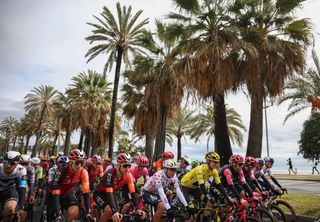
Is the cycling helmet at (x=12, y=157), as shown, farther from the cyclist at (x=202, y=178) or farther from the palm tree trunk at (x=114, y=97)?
the palm tree trunk at (x=114, y=97)

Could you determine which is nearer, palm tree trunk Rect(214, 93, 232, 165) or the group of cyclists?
the group of cyclists

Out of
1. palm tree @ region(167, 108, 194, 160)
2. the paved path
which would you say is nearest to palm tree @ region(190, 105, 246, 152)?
palm tree @ region(167, 108, 194, 160)

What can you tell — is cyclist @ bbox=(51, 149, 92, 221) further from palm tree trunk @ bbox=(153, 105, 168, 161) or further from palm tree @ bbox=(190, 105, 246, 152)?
palm tree @ bbox=(190, 105, 246, 152)

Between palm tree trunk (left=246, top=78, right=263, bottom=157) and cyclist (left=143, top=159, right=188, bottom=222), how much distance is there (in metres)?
9.03

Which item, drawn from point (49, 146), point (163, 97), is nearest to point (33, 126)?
point (49, 146)

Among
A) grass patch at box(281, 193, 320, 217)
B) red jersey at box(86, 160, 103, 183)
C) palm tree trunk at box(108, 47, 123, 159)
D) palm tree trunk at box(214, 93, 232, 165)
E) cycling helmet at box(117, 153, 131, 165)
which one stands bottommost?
grass patch at box(281, 193, 320, 217)

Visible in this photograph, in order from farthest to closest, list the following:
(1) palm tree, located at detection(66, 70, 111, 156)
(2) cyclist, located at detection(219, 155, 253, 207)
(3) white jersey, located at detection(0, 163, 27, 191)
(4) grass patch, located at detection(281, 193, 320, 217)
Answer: (1) palm tree, located at detection(66, 70, 111, 156), (4) grass patch, located at detection(281, 193, 320, 217), (2) cyclist, located at detection(219, 155, 253, 207), (3) white jersey, located at detection(0, 163, 27, 191)

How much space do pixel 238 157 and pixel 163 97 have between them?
1383 cm

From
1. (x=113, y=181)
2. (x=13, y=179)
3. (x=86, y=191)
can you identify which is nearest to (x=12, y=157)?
(x=13, y=179)

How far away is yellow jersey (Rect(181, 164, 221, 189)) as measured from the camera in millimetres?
7172

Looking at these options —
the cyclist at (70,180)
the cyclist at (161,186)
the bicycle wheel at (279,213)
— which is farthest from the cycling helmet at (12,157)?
the bicycle wheel at (279,213)

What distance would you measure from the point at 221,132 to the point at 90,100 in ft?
71.2

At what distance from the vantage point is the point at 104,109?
3384 centimetres

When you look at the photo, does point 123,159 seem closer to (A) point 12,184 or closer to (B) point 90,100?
(A) point 12,184
